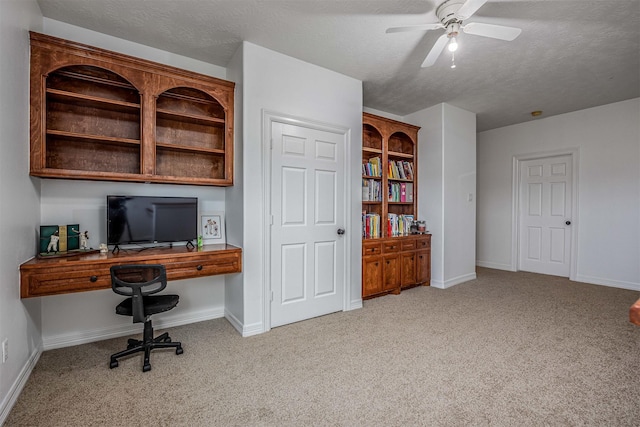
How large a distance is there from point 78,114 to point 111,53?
1.94 ft

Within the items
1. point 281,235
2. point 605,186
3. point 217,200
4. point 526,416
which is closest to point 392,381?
point 526,416

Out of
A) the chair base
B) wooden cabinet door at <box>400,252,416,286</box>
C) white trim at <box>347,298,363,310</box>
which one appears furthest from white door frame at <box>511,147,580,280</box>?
the chair base

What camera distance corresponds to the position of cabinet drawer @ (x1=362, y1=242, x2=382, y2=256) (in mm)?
3568

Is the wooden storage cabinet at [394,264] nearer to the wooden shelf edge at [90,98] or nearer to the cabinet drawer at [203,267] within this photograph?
the cabinet drawer at [203,267]

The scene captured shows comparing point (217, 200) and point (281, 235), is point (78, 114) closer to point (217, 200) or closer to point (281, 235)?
point (217, 200)

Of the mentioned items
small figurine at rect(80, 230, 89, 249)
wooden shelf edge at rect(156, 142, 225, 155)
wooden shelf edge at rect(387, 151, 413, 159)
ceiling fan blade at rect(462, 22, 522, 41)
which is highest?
ceiling fan blade at rect(462, 22, 522, 41)

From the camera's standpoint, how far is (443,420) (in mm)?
1605

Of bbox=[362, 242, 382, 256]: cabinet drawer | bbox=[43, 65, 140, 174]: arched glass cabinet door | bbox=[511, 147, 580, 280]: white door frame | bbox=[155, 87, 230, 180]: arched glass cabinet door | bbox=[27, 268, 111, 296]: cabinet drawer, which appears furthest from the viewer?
bbox=[511, 147, 580, 280]: white door frame

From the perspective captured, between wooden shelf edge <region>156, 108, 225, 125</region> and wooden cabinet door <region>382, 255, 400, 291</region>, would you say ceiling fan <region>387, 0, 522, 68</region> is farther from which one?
wooden cabinet door <region>382, 255, 400, 291</region>

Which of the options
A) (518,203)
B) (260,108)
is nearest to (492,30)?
(260,108)

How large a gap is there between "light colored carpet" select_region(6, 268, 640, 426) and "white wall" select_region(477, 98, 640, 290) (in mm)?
1686

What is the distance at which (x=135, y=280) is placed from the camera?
6.64 feet

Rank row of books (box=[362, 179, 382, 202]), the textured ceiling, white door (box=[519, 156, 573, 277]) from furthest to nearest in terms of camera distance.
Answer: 1. white door (box=[519, 156, 573, 277])
2. row of books (box=[362, 179, 382, 202])
3. the textured ceiling

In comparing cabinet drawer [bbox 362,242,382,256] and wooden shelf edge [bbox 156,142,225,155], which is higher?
wooden shelf edge [bbox 156,142,225,155]
